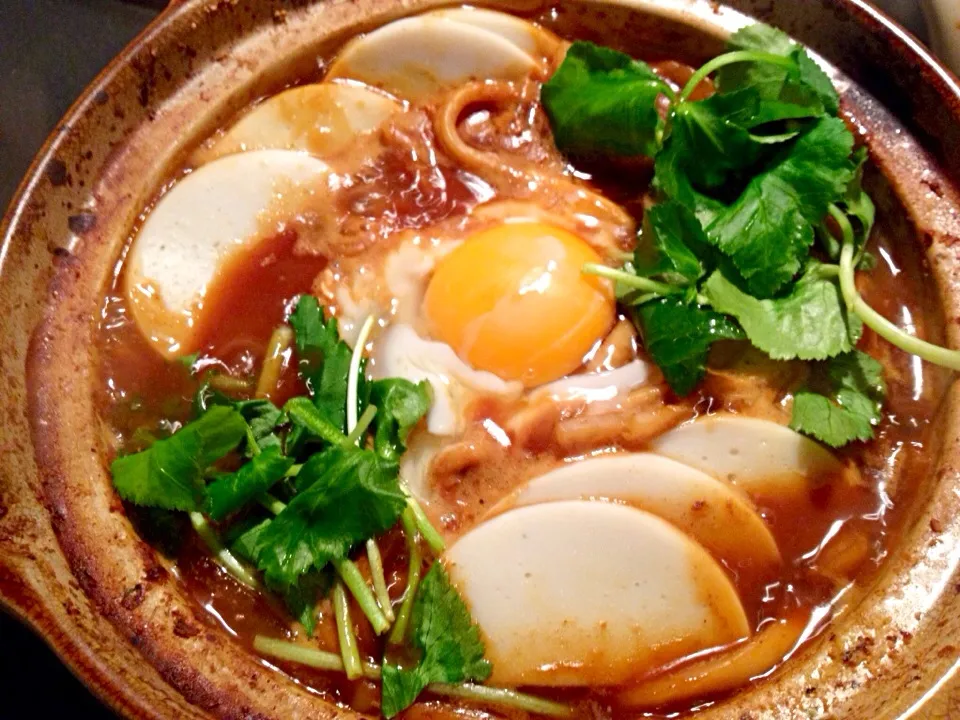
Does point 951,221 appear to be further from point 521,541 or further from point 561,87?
point 521,541

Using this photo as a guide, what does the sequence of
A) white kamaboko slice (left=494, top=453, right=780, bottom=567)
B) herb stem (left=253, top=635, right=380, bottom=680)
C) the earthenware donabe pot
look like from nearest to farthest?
the earthenware donabe pot → herb stem (left=253, top=635, right=380, bottom=680) → white kamaboko slice (left=494, top=453, right=780, bottom=567)

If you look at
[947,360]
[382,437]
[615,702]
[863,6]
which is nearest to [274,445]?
[382,437]

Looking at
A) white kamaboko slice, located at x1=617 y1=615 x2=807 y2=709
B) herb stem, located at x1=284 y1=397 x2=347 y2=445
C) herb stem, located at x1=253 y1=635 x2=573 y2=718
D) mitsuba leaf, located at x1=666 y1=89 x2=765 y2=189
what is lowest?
white kamaboko slice, located at x1=617 y1=615 x2=807 y2=709

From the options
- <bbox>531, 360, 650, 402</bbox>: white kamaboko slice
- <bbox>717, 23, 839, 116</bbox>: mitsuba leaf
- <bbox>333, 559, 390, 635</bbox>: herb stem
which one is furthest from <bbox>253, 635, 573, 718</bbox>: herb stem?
<bbox>717, 23, 839, 116</bbox>: mitsuba leaf

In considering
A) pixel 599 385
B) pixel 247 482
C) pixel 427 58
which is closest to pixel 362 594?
pixel 247 482

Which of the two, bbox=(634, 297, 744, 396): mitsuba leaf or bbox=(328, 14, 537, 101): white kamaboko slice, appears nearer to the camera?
bbox=(634, 297, 744, 396): mitsuba leaf

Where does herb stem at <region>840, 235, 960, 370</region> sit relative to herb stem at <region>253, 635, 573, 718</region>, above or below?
above

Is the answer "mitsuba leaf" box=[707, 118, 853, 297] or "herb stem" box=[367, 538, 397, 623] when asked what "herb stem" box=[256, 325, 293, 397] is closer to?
"herb stem" box=[367, 538, 397, 623]
